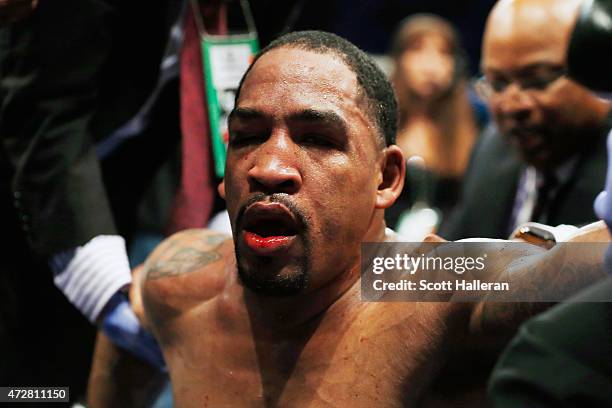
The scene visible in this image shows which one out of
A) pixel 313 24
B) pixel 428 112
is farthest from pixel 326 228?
pixel 428 112

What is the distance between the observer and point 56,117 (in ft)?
5.27

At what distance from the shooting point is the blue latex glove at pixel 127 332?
1582mm

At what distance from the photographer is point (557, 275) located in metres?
1.05

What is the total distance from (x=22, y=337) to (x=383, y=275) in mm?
807

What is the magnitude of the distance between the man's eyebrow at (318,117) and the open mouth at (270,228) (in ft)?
0.37

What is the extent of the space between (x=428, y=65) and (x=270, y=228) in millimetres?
2099

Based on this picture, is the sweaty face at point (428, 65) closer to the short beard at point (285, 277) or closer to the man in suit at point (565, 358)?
the short beard at point (285, 277)

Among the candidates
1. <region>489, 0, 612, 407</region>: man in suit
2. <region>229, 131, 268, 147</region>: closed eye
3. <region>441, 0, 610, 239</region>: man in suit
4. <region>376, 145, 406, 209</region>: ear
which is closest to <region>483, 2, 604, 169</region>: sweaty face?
<region>441, 0, 610, 239</region>: man in suit

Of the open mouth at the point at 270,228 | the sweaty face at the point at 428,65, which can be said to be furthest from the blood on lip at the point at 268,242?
the sweaty face at the point at 428,65

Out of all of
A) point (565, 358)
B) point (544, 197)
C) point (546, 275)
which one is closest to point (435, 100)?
point (544, 197)

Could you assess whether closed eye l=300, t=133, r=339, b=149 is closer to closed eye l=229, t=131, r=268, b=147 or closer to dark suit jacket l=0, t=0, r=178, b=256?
closed eye l=229, t=131, r=268, b=147

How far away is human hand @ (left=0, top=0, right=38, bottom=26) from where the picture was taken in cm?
146

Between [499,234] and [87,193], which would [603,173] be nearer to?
[499,234]

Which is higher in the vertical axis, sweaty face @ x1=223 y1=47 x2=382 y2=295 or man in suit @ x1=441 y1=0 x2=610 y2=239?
sweaty face @ x1=223 y1=47 x2=382 y2=295
